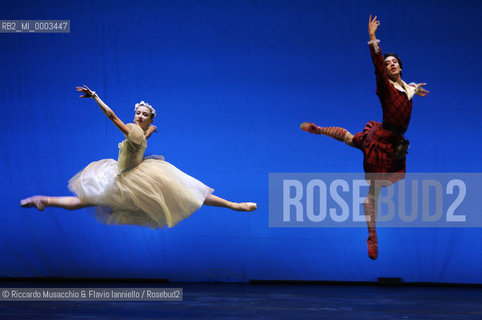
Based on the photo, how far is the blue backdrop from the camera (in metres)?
6.04

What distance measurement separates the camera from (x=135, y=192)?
436 cm

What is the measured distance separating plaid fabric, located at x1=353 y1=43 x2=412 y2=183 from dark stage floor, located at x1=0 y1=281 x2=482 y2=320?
909 mm

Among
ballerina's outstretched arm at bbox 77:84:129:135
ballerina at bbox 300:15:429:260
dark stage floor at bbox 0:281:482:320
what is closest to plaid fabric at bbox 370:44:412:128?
ballerina at bbox 300:15:429:260

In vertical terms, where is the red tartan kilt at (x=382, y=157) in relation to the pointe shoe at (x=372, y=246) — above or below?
above

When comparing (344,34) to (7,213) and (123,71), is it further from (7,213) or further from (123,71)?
(7,213)

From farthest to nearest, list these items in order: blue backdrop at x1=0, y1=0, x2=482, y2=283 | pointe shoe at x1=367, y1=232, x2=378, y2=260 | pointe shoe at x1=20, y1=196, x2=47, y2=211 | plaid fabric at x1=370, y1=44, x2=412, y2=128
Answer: blue backdrop at x1=0, y1=0, x2=482, y2=283 → pointe shoe at x1=20, y1=196, x2=47, y2=211 → pointe shoe at x1=367, y1=232, x2=378, y2=260 → plaid fabric at x1=370, y1=44, x2=412, y2=128

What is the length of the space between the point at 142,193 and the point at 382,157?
4.87 feet

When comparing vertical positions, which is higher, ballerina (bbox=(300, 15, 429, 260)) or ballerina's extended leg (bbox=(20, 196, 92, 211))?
ballerina (bbox=(300, 15, 429, 260))

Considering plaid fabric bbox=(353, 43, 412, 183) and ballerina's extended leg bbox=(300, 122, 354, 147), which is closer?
plaid fabric bbox=(353, 43, 412, 183)


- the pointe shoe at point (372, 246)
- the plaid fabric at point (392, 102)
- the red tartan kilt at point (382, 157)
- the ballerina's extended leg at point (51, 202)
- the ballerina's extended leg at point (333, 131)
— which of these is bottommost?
the pointe shoe at point (372, 246)

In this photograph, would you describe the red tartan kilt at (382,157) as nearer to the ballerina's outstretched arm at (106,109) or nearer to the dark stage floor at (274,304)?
the dark stage floor at (274,304)

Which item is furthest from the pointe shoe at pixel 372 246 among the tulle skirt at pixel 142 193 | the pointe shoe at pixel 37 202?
the pointe shoe at pixel 37 202

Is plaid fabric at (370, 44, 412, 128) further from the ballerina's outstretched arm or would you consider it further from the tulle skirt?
the ballerina's outstretched arm

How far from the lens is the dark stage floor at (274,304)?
170 inches
